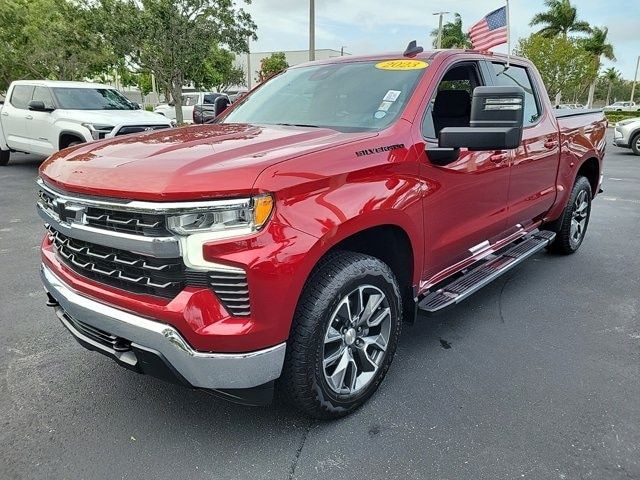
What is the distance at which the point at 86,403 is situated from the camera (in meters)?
2.70

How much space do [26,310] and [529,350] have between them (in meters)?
3.62

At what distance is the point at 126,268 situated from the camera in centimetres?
216

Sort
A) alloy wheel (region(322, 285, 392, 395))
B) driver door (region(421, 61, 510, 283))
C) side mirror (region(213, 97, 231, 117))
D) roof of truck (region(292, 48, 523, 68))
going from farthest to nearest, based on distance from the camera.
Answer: side mirror (region(213, 97, 231, 117))
roof of truck (region(292, 48, 523, 68))
driver door (region(421, 61, 510, 283))
alloy wheel (region(322, 285, 392, 395))

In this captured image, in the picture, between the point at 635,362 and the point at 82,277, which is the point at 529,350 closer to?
the point at 635,362

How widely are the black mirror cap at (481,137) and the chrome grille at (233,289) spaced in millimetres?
1292

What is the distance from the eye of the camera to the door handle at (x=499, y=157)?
11.1 feet

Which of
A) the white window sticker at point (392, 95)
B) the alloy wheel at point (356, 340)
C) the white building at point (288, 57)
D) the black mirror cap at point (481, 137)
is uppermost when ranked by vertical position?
the white building at point (288, 57)

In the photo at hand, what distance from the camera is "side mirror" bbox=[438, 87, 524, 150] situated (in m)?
2.52

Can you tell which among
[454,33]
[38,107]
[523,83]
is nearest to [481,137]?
[523,83]

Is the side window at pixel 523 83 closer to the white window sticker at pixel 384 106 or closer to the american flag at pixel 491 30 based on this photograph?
the american flag at pixel 491 30

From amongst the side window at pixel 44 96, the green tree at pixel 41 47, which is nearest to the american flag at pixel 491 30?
the side window at pixel 44 96

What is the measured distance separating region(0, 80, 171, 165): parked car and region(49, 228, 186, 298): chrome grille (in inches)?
258

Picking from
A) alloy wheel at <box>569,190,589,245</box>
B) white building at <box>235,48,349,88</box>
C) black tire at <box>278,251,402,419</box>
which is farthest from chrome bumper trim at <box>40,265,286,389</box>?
white building at <box>235,48,349,88</box>

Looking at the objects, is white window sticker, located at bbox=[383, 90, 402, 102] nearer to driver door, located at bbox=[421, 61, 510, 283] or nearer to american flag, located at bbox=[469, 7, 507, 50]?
driver door, located at bbox=[421, 61, 510, 283]
